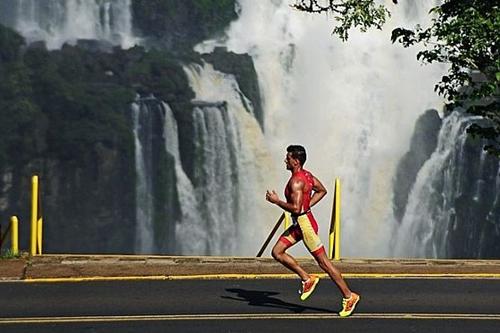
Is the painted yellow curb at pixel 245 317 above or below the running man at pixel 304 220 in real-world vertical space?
below

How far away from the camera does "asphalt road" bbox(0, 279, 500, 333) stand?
13555 millimetres

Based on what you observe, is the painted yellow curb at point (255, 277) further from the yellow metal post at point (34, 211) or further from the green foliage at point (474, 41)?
the green foliage at point (474, 41)

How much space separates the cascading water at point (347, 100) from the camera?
57.0 metres

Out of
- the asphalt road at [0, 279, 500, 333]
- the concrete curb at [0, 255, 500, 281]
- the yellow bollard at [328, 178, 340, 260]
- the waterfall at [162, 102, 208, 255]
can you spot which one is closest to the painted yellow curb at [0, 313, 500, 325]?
the asphalt road at [0, 279, 500, 333]

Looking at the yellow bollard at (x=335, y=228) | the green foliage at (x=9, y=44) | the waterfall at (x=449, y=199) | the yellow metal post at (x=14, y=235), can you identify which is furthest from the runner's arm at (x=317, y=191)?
the green foliage at (x=9, y=44)

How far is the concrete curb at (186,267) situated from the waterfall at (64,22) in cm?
4373

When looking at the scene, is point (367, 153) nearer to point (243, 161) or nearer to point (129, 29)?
point (243, 161)

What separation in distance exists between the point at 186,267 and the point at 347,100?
42418 mm

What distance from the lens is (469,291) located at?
52.6ft

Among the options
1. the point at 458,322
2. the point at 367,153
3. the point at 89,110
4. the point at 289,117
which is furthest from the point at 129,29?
the point at 458,322

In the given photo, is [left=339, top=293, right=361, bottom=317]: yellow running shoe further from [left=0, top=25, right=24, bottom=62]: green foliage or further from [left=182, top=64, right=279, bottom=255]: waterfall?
[left=0, top=25, right=24, bottom=62]: green foliage

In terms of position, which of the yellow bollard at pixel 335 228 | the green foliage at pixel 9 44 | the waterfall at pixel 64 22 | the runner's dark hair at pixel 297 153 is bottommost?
the yellow bollard at pixel 335 228

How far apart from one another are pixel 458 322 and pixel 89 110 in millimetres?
46256

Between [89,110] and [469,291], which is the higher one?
[89,110]
